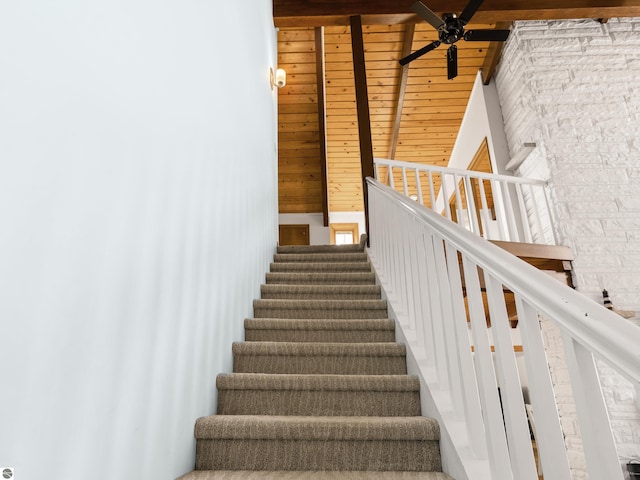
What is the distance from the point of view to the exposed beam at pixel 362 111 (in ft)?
12.4

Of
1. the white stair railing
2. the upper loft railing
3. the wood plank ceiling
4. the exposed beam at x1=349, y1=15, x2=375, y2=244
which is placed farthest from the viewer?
the wood plank ceiling

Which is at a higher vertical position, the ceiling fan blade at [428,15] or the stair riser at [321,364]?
the ceiling fan blade at [428,15]

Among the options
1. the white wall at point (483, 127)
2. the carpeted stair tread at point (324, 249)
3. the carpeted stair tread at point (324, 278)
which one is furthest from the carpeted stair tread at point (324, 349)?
the white wall at point (483, 127)

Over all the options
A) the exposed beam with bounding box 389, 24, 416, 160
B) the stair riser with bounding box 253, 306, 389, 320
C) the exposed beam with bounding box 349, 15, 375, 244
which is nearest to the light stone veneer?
the exposed beam with bounding box 389, 24, 416, 160

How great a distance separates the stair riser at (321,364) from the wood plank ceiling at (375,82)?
12.2 ft

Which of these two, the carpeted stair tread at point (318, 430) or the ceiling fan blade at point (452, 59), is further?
the ceiling fan blade at point (452, 59)

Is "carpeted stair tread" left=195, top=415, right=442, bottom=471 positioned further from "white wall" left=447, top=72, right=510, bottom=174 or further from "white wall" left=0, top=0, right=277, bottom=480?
"white wall" left=447, top=72, right=510, bottom=174

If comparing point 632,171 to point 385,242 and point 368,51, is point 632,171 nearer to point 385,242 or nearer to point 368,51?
Result: point 385,242

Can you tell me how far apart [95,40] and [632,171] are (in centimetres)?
457

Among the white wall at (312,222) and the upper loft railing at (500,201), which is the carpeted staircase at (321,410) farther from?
the white wall at (312,222)

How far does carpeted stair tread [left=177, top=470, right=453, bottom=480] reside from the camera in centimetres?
134

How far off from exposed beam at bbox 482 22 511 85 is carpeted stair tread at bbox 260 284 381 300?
377cm

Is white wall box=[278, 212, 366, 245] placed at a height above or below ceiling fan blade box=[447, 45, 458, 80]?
below

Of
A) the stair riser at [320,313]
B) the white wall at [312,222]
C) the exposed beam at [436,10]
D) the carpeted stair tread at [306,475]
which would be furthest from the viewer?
the white wall at [312,222]
